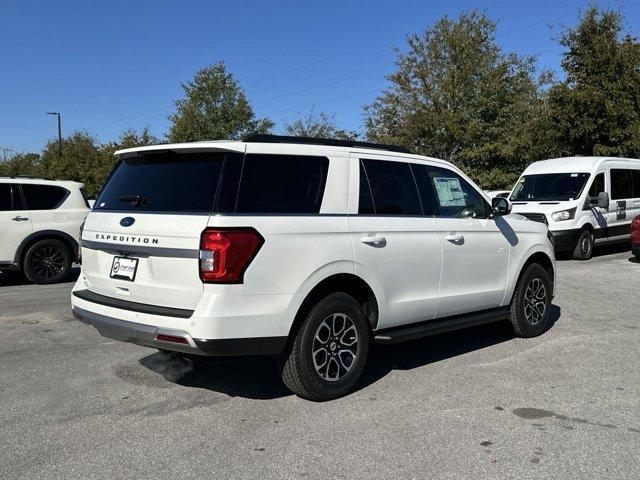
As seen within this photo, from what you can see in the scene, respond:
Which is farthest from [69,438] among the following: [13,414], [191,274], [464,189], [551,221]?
[551,221]

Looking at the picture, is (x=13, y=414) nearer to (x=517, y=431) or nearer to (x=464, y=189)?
(x=517, y=431)

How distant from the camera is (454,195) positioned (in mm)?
5867

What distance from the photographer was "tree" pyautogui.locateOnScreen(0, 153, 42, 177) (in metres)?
50.9

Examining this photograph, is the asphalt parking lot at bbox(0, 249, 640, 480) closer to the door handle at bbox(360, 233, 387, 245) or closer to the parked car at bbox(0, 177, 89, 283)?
the door handle at bbox(360, 233, 387, 245)

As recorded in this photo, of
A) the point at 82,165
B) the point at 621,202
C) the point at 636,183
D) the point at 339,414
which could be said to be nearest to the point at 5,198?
the point at 339,414

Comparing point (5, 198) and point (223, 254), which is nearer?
point (223, 254)

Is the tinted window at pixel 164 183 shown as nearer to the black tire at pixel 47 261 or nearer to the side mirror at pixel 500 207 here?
the side mirror at pixel 500 207

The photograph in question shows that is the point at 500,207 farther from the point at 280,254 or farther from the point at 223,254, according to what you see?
the point at 223,254

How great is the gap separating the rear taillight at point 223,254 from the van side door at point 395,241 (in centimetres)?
99

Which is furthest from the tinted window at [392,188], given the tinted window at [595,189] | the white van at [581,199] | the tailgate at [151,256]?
the tinted window at [595,189]

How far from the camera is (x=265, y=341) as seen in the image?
4.18 metres

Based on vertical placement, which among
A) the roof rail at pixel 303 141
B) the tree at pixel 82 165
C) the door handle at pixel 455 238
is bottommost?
the door handle at pixel 455 238

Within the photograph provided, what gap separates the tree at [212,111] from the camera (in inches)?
1233

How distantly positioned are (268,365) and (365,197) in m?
1.78
